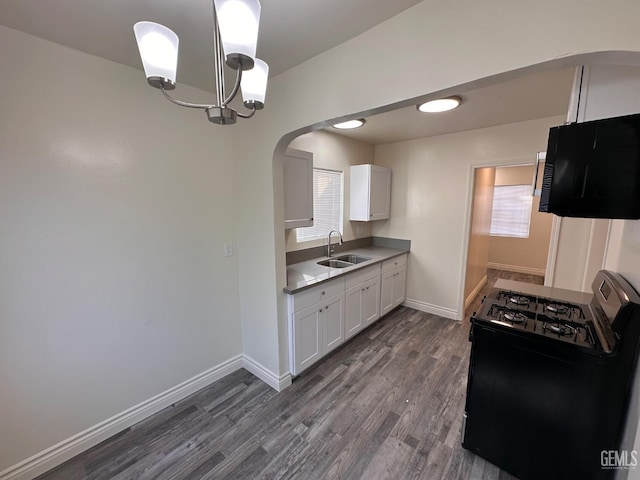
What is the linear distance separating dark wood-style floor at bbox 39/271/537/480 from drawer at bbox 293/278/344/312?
726 millimetres

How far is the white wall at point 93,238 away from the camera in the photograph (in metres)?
1.44

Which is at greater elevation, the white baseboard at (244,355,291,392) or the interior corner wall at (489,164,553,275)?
the interior corner wall at (489,164,553,275)

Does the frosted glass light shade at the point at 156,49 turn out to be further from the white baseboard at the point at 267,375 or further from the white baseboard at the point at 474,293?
the white baseboard at the point at 474,293

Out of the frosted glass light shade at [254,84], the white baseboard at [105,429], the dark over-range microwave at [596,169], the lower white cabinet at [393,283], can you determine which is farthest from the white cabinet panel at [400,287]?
the frosted glass light shade at [254,84]

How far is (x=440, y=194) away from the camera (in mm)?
3508

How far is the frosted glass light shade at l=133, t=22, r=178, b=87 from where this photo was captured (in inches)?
34.5

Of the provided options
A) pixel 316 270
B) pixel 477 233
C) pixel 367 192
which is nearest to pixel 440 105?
pixel 367 192

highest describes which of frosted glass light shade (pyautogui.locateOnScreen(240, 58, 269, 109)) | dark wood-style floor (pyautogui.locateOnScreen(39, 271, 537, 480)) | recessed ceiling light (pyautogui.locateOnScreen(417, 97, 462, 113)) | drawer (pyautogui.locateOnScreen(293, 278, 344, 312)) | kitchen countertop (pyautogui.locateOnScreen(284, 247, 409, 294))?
recessed ceiling light (pyautogui.locateOnScreen(417, 97, 462, 113))

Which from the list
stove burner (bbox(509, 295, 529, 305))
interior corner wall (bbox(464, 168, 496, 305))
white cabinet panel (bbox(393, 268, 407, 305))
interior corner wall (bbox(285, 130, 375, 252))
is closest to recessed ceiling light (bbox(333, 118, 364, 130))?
interior corner wall (bbox(285, 130, 375, 252))

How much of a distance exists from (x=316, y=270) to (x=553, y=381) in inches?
75.8

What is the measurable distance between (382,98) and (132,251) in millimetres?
1909

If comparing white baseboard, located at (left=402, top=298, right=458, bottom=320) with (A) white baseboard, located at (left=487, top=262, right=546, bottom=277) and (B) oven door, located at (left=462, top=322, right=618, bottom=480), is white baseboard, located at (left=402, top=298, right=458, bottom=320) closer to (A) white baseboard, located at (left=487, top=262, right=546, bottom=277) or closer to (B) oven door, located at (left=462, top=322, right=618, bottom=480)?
(B) oven door, located at (left=462, top=322, right=618, bottom=480)

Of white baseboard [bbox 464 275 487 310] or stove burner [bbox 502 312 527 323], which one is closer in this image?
stove burner [bbox 502 312 527 323]

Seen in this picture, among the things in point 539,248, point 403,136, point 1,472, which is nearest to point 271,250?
point 1,472
